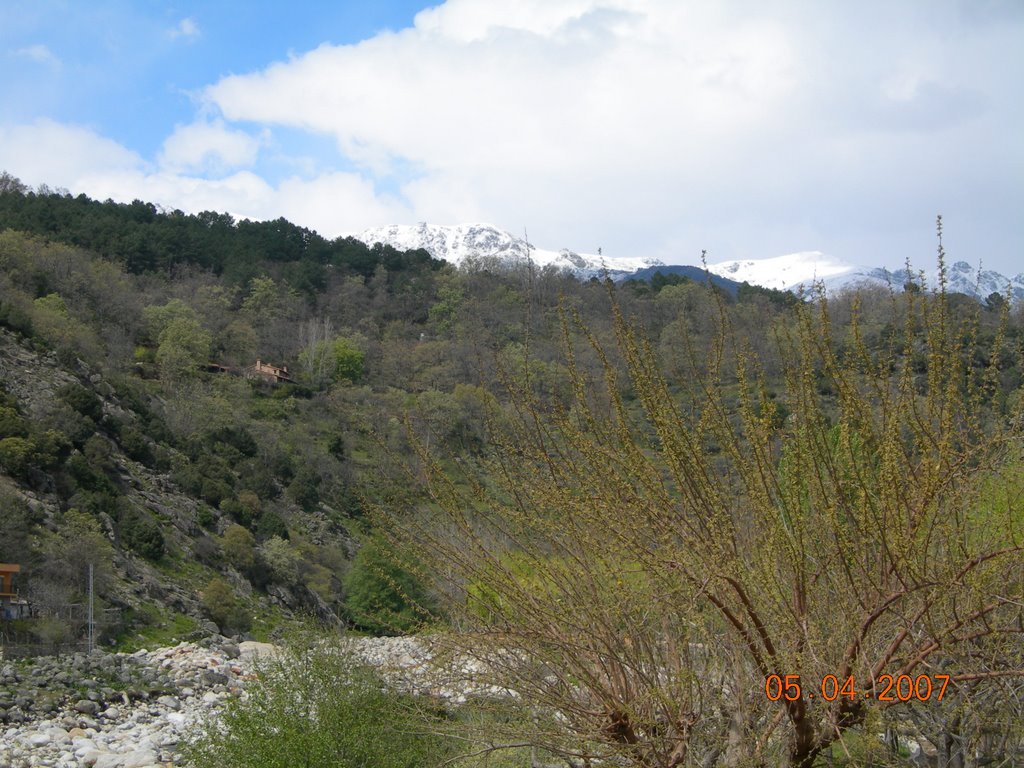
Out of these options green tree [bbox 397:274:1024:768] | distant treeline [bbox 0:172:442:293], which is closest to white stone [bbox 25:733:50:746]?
green tree [bbox 397:274:1024:768]

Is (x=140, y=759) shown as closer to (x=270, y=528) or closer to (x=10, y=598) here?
(x=10, y=598)

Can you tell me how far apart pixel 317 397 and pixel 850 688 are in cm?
5129

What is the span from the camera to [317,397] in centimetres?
5344

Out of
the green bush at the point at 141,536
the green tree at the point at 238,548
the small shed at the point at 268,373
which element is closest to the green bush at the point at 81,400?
the green bush at the point at 141,536

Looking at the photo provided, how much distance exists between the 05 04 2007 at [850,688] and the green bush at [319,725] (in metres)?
5.77

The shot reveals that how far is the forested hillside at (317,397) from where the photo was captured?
4770mm

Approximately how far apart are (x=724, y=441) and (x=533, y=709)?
2.10 metres

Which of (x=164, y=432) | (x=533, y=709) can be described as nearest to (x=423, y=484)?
(x=533, y=709)

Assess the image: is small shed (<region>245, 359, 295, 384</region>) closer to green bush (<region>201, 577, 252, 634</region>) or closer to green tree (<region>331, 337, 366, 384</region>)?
green tree (<region>331, 337, 366, 384</region>)

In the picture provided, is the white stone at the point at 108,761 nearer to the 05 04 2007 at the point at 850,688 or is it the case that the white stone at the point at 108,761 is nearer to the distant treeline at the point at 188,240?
the 05 04 2007 at the point at 850,688

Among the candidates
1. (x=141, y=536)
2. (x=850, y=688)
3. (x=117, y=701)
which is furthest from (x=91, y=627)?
(x=850, y=688)

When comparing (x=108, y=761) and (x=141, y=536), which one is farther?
(x=141, y=536)

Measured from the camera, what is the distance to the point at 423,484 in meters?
5.98

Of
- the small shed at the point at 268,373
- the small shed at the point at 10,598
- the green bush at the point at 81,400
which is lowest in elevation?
Result: the small shed at the point at 10,598
